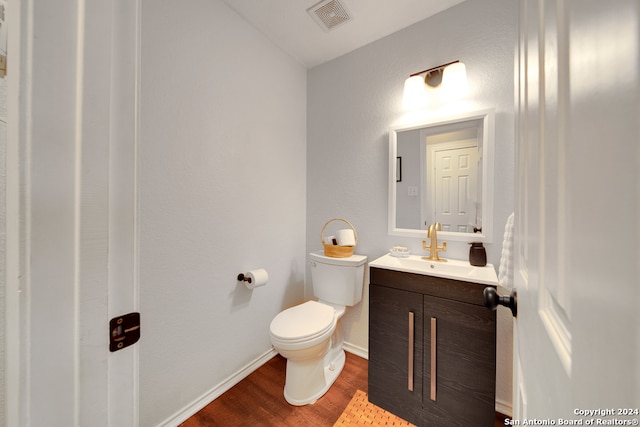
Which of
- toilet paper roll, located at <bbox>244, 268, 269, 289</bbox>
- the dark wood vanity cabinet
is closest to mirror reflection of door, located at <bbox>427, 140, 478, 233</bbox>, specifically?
the dark wood vanity cabinet

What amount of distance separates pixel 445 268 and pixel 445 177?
60cm

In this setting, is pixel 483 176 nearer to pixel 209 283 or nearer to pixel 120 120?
pixel 120 120

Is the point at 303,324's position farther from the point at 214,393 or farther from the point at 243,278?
the point at 214,393

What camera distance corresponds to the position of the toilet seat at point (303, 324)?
1318 mm

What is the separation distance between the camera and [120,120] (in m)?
0.45

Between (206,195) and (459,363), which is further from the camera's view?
(206,195)

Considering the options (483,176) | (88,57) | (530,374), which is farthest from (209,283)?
(483,176)

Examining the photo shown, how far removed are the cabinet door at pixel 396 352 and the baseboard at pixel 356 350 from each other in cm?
43

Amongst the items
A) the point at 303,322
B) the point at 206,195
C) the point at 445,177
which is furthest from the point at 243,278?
the point at 445,177

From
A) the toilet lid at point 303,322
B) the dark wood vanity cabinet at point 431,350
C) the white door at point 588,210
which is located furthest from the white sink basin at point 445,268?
the white door at point 588,210

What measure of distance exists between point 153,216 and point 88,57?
940 mm

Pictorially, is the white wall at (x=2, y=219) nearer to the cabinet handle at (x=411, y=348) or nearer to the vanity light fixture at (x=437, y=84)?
the cabinet handle at (x=411, y=348)

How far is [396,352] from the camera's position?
1320mm

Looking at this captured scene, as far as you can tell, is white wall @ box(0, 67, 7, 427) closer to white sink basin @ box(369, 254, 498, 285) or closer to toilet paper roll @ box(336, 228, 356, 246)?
white sink basin @ box(369, 254, 498, 285)
